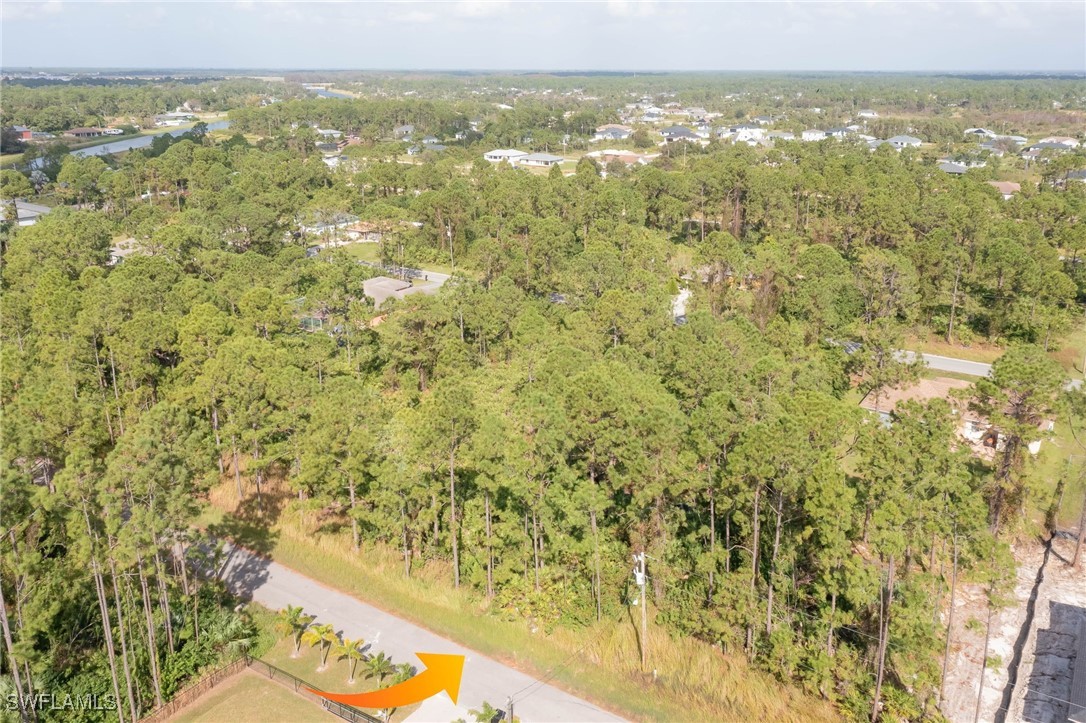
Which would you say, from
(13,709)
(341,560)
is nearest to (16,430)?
(13,709)

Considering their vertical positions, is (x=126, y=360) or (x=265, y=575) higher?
(x=126, y=360)

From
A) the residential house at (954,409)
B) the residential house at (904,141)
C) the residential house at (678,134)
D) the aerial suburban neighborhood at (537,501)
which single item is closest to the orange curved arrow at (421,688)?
the aerial suburban neighborhood at (537,501)

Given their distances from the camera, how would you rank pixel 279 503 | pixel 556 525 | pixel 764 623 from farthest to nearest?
pixel 279 503 < pixel 556 525 < pixel 764 623

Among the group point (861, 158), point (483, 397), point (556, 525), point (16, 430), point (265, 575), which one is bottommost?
point (265, 575)

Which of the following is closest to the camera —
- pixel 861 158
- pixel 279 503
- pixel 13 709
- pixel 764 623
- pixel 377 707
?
pixel 13 709

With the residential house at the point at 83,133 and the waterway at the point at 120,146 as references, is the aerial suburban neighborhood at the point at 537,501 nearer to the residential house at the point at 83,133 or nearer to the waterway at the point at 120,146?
the waterway at the point at 120,146

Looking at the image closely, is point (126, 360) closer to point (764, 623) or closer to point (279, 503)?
point (279, 503)

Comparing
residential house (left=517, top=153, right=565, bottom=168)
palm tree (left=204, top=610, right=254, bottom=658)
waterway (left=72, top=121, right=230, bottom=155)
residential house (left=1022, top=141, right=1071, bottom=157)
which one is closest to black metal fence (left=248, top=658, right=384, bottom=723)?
palm tree (left=204, top=610, right=254, bottom=658)

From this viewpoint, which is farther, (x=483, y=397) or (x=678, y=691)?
(x=483, y=397)
